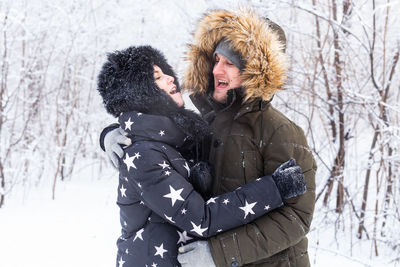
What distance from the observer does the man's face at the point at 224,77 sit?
179 centimetres

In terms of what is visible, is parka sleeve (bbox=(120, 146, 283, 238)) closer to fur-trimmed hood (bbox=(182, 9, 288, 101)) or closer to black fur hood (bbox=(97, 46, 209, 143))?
black fur hood (bbox=(97, 46, 209, 143))

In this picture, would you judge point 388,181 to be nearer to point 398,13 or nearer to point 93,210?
point 398,13

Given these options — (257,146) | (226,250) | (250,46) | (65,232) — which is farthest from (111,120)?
(226,250)

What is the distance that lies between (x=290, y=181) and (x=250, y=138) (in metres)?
0.28

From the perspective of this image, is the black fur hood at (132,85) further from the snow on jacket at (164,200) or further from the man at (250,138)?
the man at (250,138)

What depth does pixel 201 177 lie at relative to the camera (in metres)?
1.55

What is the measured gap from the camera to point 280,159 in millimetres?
1538

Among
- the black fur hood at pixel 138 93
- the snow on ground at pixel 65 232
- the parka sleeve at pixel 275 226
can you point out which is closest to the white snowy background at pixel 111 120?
the snow on ground at pixel 65 232

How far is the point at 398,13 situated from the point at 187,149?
3.21 metres

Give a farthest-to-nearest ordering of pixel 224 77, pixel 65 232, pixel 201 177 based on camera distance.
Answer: pixel 65 232 → pixel 224 77 → pixel 201 177

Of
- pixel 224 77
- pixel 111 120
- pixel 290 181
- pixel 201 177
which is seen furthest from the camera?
pixel 111 120

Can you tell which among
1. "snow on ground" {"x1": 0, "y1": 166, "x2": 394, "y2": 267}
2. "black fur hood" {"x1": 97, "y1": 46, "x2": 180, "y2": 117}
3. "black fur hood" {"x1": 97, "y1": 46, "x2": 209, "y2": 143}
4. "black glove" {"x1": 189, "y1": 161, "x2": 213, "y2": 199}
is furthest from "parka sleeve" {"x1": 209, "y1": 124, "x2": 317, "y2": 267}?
"snow on ground" {"x1": 0, "y1": 166, "x2": 394, "y2": 267}

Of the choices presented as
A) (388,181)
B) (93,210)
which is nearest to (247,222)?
(388,181)

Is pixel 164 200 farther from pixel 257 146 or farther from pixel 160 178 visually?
pixel 257 146
